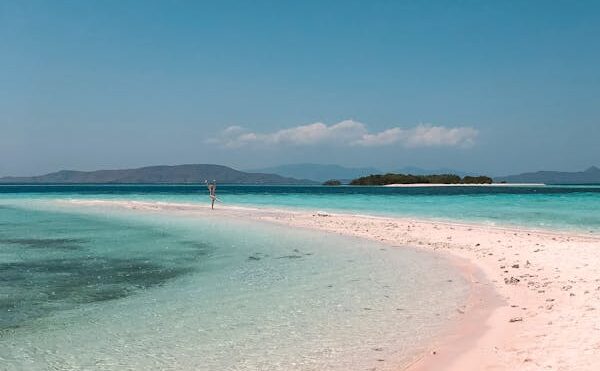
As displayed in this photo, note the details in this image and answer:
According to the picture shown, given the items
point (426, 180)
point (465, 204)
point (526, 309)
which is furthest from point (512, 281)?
point (426, 180)

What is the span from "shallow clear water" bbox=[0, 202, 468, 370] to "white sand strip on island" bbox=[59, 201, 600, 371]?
701 millimetres

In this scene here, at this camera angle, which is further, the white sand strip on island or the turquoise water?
the turquoise water

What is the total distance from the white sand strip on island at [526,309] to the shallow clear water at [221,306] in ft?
2.30

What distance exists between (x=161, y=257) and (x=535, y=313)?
41.3ft

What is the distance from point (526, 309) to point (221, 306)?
20.4ft

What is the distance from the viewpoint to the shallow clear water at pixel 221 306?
24.4 feet

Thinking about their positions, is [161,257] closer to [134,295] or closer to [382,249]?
[134,295]

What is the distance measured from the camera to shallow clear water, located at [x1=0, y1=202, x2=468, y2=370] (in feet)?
24.4

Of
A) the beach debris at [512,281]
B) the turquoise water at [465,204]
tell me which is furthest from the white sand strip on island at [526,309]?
the turquoise water at [465,204]

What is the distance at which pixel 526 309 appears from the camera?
9.87m

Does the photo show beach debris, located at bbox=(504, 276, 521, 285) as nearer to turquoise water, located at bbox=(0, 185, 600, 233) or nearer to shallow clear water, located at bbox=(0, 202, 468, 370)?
shallow clear water, located at bbox=(0, 202, 468, 370)

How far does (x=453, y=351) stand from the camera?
7.54m

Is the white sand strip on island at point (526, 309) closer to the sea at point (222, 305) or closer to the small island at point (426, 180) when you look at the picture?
the sea at point (222, 305)

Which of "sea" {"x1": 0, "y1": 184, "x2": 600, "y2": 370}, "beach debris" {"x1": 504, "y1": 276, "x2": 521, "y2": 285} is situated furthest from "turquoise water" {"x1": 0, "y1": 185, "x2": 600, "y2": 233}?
"sea" {"x1": 0, "y1": 184, "x2": 600, "y2": 370}
